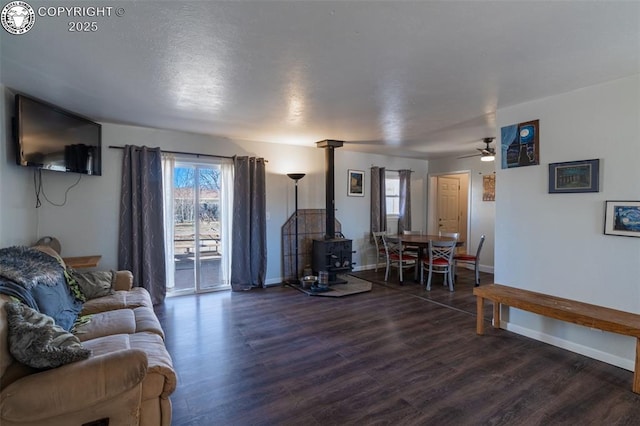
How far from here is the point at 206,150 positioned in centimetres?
466

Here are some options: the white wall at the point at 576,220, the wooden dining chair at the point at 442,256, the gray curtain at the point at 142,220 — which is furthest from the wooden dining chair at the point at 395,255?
the gray curtain at the point at 142,220

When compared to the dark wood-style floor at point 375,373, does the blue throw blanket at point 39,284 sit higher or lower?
higher

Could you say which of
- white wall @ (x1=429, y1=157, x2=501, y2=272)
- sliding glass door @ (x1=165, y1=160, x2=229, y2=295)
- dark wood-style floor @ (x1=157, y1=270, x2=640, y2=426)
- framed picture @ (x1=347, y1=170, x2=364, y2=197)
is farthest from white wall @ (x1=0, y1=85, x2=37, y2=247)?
white wall @ (x1=429, y1=157, x2=501, y2=272)

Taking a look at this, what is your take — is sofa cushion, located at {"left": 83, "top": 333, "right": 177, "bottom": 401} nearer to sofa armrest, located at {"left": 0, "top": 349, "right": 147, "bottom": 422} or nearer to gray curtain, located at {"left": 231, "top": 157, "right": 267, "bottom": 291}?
sofa armrest, located at {"left": 0, "top": 349, "right": 147, "bottom": 422}

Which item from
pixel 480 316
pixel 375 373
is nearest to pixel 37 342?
pixel 375 373

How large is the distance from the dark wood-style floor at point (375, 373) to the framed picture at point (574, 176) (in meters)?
1.52

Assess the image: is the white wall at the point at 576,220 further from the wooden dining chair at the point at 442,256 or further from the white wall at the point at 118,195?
the white wall at the point at 118,195

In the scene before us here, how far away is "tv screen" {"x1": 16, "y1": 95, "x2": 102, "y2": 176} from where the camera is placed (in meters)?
2.78

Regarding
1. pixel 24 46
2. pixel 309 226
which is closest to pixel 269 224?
pixel 309 226

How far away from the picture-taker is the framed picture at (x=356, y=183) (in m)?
6.16

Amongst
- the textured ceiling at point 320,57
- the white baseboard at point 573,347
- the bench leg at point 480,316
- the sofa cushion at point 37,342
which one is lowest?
the white baseboard at point 573,347

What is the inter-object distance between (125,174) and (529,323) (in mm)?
5070

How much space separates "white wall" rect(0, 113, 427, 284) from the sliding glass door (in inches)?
14.8

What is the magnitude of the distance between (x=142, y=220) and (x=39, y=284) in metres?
2.06
